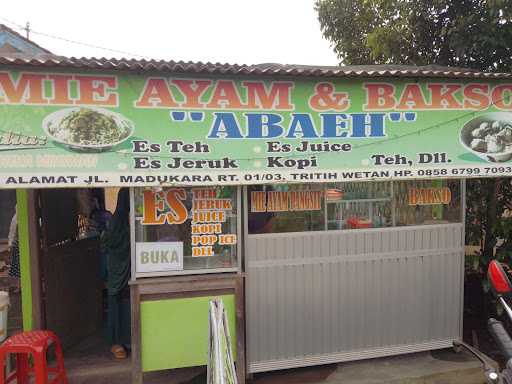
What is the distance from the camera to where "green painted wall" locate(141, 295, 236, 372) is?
4.02 m

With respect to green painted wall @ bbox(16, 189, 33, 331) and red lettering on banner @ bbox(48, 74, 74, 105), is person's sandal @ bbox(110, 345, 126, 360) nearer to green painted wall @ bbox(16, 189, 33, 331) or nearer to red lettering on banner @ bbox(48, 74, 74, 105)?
green painted wall @ bbox(16, 189, 33, 331)

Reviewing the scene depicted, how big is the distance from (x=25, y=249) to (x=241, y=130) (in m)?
2.76

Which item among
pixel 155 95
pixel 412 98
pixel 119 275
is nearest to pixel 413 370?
pixel 412 98

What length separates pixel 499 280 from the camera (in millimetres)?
3391

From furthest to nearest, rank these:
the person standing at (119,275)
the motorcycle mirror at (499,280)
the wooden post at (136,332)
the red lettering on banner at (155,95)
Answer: the person standing at (119,275), the wooden post at (136,332), the red lettering on banner at (155,95), the motorcycle mirror at (499,280)

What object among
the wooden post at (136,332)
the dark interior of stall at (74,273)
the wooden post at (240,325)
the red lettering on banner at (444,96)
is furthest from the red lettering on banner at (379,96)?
the dark interior of stall at (74,273)

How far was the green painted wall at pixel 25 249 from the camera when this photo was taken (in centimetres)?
452

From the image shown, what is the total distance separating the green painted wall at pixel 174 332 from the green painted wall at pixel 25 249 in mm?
A: 1553

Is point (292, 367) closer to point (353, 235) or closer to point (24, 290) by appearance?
point (353, 235)

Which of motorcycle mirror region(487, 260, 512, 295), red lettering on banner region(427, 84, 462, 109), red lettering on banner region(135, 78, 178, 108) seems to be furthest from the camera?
red lettering on banner region(427, 84, 462, 109)

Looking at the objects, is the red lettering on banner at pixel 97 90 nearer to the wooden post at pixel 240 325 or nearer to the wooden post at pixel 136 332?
the wooden post at pixel 136 332

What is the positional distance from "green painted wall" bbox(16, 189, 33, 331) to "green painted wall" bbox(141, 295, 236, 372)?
1553mm

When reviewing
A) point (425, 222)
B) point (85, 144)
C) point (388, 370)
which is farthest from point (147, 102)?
point (388, 370)

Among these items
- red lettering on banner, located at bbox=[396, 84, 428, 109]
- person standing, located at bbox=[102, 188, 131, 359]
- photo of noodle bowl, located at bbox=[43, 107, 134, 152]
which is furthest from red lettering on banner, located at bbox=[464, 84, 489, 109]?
person standing, located at bbox=[102, 188, 131, 359]
